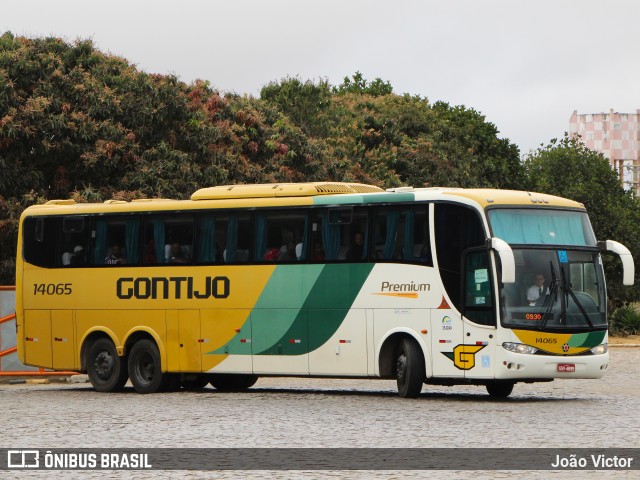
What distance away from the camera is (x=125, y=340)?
89.2 feet

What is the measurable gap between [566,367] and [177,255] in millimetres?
7612

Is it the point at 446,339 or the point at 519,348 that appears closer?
the point at 519,348

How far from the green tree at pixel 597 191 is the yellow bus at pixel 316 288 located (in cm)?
3162

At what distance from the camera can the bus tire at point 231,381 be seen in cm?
2797

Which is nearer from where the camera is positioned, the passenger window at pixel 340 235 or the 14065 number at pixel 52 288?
the passenger window at pixel 340 235

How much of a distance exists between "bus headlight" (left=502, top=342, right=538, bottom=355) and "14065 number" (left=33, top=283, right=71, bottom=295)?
30.2 feet

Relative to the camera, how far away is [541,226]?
23.6m

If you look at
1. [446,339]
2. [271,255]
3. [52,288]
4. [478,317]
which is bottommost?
[446,339]

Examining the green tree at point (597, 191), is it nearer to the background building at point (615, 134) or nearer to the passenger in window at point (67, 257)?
the passenger in window at point (67, 257)

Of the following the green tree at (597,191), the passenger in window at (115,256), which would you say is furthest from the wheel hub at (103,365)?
the green tree at (597,191)

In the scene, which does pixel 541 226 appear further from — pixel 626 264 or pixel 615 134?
pixel 615 134

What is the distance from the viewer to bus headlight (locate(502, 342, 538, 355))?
22.8m

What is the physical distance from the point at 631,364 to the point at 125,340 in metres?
15.4

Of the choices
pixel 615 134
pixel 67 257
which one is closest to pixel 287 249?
pixel 67 257
